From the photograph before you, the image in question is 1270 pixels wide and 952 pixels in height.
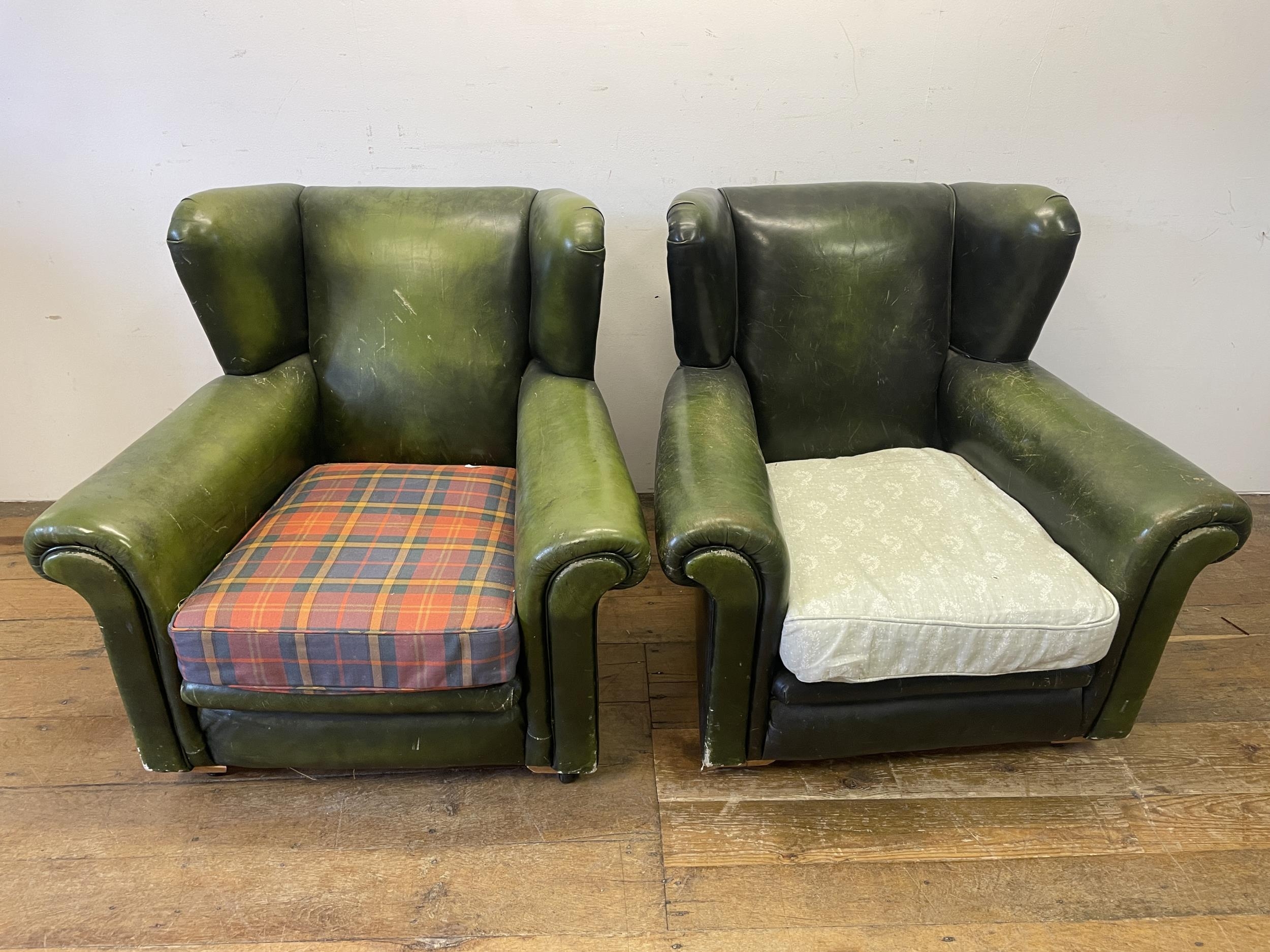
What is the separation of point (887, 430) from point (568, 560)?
3.19 feet

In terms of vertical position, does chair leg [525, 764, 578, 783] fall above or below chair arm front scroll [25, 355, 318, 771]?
below

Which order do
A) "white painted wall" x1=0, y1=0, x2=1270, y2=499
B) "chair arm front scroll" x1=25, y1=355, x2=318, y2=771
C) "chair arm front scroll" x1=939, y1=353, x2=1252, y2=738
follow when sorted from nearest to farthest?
"chair arm front scroll" x1=25, y1=355, x2=318, y2=771 → "chair arm front scroll" x1=939, y1=353, x2=1252, y2=738 → "white painted wall" x1=0, y1=0, x2=1270, y2=499

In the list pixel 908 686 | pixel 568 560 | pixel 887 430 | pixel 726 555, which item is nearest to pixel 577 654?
pixel 568 560

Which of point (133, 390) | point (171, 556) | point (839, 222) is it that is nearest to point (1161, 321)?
point (839, 222)

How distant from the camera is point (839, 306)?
1863mm

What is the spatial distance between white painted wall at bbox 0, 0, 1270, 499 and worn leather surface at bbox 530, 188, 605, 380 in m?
0.37

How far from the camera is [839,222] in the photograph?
184cm

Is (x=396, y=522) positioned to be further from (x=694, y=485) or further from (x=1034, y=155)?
(x=1034, y=155)

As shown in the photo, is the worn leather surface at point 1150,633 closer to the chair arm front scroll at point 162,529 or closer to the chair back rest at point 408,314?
the chair back rest at point 408,314

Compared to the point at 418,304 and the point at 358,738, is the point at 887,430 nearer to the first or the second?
the point at 418,304

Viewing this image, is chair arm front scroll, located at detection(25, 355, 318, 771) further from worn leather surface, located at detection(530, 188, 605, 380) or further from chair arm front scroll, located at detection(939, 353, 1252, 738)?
chair arm front scroll, located at detection(939, 353, 1252, 738)

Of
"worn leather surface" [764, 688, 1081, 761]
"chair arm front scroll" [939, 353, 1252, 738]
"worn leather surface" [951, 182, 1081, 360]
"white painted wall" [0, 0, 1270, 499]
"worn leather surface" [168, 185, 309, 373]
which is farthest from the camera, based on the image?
"white painted wall" [0, 0, 1270, 499]

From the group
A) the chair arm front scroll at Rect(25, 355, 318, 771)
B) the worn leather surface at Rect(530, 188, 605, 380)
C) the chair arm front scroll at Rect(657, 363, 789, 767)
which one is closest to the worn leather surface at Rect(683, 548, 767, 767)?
the chair arm front scroll at Rect(657, 363, 789, 767)

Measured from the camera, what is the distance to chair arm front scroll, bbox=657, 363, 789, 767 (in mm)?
1343
